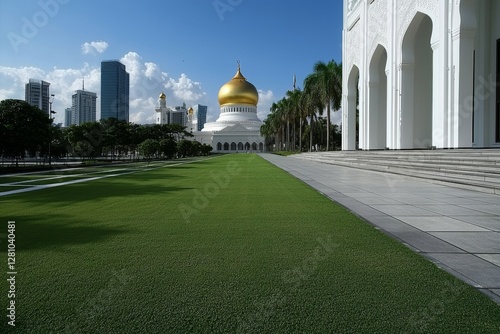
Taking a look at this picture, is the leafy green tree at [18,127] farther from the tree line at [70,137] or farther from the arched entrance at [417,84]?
the arched entrance at [417,84]

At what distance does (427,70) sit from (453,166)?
48.0ft

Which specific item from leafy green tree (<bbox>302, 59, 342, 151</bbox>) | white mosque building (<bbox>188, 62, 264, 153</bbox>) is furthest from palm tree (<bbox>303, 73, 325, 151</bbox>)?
white mosque building (<bbox>188, 62, 264, 153</bbox>)

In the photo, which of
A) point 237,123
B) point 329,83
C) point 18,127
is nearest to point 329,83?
point 329,83

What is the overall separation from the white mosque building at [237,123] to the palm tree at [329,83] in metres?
65.2

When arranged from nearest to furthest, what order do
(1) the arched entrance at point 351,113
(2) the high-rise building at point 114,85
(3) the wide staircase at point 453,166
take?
(3) the wide staircase at point 453,166 → (1) the arched entrance at point 351,113 → (2) the high-rise building at point 114,85

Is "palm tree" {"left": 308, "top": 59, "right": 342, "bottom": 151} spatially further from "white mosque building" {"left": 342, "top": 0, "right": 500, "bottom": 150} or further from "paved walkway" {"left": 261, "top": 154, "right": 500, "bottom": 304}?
→ "paved walkway" {"left": 261, "top": 154, "right": 500, "bottom": 304}

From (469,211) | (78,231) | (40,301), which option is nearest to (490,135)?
(469,211)

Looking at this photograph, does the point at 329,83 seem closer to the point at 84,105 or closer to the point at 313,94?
the point at 313,94

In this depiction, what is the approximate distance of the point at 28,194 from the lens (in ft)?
37.3

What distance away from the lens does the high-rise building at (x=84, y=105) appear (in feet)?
237

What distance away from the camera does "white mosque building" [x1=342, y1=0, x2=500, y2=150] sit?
17.7m

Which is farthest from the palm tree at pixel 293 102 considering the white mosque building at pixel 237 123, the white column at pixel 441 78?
the white mosque building at pixel 237 123

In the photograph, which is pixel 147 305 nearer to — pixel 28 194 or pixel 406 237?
pixel 406 237

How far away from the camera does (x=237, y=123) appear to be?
10750 centimetres
